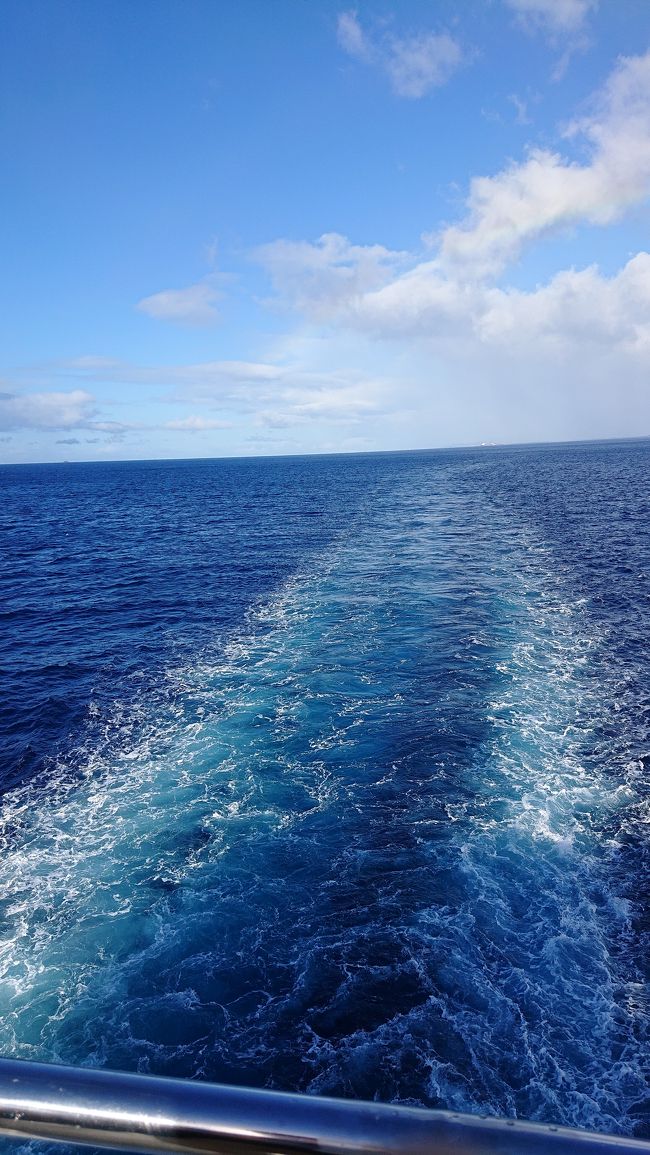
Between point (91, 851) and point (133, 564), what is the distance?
41.6 meters

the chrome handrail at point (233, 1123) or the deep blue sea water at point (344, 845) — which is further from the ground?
the chrome handrail at point (233, 1123)

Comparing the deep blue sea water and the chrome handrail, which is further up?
the chrome handrail

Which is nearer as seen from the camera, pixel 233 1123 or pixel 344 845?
pixel 233 1123

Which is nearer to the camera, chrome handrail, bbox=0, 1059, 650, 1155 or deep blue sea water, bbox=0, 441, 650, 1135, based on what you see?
chrome handrail, bbox=0, 1059, 650, 1155

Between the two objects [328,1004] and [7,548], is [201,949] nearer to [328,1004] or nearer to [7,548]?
[328,1004]

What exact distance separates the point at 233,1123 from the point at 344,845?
17372mm

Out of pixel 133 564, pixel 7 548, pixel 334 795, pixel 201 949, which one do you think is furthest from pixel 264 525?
pixel 201 949

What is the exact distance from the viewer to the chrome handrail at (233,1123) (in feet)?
5.32

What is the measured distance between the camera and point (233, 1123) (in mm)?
1702

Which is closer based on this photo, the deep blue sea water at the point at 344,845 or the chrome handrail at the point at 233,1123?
the chrome handrail at the point at 233,1123

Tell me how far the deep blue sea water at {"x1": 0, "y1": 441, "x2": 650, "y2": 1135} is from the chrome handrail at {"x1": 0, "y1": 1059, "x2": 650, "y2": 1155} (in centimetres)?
1241

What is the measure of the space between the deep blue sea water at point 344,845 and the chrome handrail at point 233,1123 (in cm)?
1241

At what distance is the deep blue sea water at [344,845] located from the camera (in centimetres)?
1240

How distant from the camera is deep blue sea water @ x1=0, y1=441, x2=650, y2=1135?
1240 centimetres
